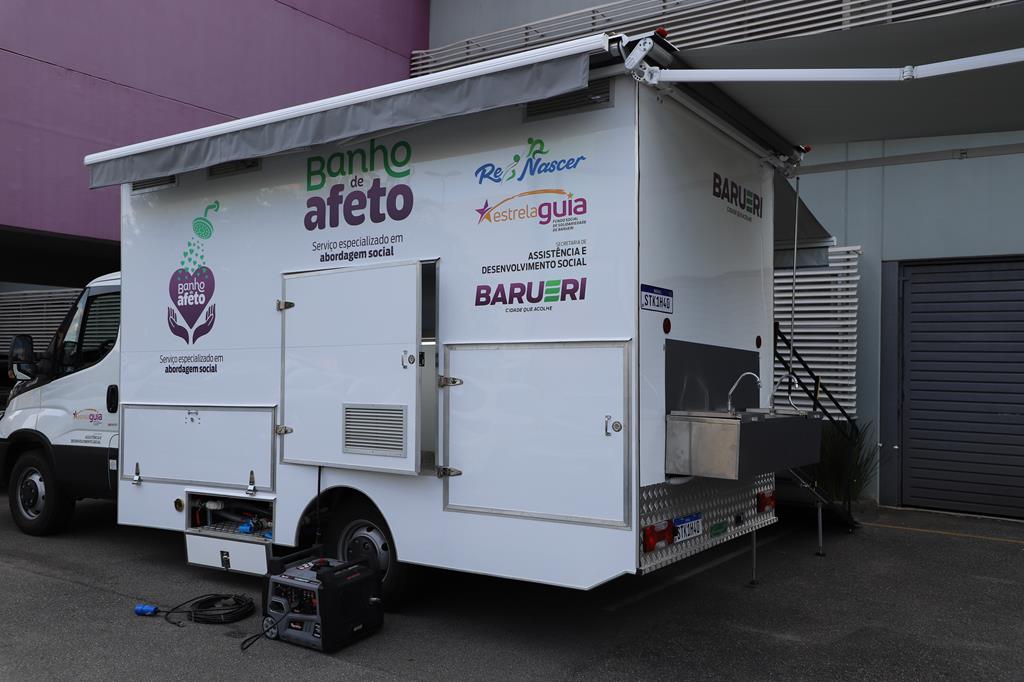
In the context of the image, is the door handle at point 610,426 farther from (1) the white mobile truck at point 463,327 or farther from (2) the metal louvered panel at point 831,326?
(2) the metal louvered panel at point 831,326

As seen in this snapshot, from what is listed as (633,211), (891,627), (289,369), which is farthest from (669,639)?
(289,369)

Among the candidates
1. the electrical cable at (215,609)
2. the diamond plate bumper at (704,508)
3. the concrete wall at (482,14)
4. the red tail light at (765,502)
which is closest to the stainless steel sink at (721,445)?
the diamond plate bumper at (704,508)

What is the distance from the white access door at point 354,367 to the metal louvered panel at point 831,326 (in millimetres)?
5667

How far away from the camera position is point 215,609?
5512mm

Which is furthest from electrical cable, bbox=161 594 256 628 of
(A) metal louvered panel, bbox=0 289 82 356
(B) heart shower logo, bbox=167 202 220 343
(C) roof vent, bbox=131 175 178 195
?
(A) metal louvered panel, bbox=0 289 82 356

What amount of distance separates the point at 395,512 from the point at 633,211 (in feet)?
7.47

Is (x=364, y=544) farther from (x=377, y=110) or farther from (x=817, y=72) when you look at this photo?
(x=817, y=72)

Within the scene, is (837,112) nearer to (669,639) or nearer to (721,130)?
(721,130)

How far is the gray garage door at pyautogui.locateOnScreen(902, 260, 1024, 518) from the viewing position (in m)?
9.36

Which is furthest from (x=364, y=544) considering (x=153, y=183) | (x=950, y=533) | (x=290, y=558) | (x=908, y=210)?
(x=908, y=210)

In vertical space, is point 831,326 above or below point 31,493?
above

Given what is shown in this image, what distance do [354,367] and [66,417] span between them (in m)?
3.51

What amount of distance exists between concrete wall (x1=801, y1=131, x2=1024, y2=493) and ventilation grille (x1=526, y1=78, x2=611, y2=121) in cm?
591

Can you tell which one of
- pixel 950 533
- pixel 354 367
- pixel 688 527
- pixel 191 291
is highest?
pixel 191 291
